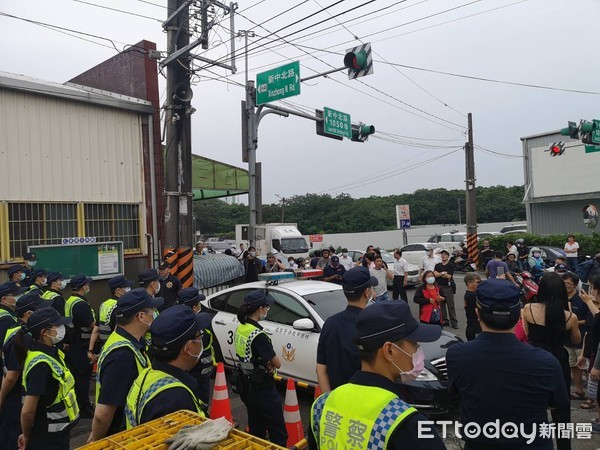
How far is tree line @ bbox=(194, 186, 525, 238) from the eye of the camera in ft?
219

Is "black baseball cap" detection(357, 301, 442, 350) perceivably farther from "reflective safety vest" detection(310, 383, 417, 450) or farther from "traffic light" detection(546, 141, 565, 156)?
"traffic light" detection(546, 141, 565, 156)

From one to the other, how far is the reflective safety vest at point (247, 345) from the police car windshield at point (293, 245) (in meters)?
18.3

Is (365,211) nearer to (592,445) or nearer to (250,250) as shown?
(250,250)

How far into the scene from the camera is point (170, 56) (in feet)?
28.2

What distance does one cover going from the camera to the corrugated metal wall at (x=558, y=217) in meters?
26.5

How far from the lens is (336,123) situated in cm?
1462

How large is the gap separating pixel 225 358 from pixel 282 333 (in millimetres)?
1375

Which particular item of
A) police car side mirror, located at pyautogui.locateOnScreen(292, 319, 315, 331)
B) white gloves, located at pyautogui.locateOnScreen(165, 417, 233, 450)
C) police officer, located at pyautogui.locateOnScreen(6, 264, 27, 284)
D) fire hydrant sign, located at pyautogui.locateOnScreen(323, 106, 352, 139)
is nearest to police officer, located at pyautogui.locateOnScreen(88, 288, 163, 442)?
white gloves, located at pyautogui.locateOnScreen(165, 417, 233, 450)

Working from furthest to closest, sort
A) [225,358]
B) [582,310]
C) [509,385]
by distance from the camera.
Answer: [225,358]
[582,310]
[509,385]

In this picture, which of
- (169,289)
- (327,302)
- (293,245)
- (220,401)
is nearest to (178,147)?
(169,289)

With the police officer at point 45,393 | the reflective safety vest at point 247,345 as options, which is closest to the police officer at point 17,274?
the police officer at point 45,393

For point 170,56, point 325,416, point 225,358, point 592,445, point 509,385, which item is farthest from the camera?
point 170,56

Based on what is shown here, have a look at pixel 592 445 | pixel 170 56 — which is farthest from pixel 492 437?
pixel 170 56

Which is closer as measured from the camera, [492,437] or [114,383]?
[492,437]
